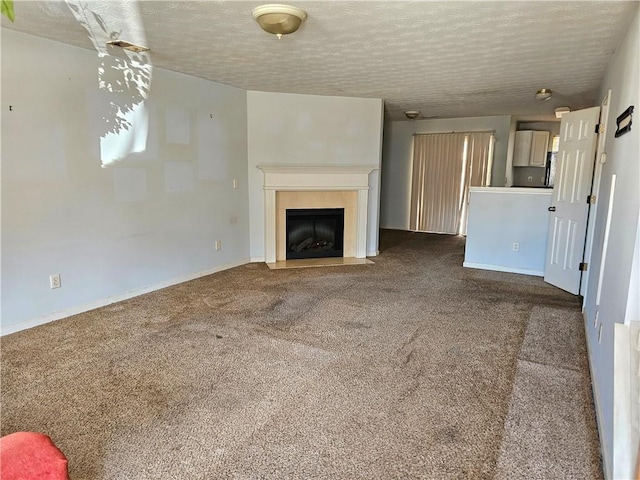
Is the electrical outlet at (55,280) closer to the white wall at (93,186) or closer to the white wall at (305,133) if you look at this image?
the white wall at (93,186)

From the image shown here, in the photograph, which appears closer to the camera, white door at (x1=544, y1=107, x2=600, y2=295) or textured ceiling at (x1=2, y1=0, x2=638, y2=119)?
textured ceiling at (x1=2, y1=0, x2=638, y2=119)

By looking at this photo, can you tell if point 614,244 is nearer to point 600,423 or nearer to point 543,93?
point 600,423

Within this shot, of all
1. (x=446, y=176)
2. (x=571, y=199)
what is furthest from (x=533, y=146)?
(x=571, y=199)

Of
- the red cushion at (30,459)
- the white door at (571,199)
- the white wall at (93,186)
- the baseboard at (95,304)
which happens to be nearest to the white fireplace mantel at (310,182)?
the white wall at (93,186)

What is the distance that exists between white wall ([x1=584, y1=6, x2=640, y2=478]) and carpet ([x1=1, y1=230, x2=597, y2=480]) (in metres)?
0.21

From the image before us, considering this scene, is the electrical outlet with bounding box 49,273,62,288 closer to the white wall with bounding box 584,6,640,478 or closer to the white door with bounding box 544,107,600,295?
the white wall with bounding box 584,6,640,478

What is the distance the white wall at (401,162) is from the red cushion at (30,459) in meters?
7.65

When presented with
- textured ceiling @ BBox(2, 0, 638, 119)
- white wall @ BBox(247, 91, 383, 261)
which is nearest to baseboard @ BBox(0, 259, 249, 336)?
white wall @ BBox(247, 91, 383, 261)

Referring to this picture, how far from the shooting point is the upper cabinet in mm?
7203

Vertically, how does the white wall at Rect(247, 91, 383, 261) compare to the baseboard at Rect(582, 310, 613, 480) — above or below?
above

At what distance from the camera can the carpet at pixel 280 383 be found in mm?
1759

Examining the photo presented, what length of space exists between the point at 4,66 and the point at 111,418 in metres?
2.60

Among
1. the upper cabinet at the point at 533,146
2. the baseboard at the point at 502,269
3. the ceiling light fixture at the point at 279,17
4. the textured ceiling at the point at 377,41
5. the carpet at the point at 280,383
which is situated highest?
the textured ceiling at the point at 377,41

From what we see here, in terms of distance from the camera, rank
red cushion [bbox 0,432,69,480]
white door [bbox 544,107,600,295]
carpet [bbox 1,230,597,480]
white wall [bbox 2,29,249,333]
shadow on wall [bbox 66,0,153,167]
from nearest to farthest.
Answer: red cushion [bbox 0,432,69,480]
carpet [bbox 1,230,597,480]
white wall [bbox 2,29,249,333]
shadow on wall [bbox 66,0,153,167]
white door [bbox 544,107,600,295]
